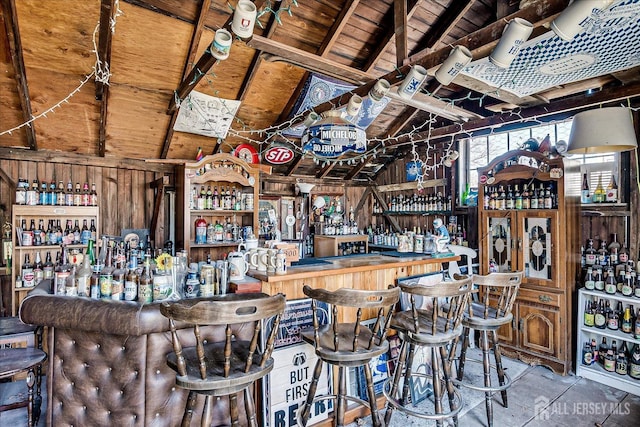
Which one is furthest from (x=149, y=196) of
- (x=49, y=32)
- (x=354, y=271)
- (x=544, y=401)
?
(x=544, y=401)

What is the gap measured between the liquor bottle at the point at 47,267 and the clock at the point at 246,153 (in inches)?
99.8

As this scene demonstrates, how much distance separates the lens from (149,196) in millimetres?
4832

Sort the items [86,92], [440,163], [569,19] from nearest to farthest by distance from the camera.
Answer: [569,19]
[86,92]
[440,163]

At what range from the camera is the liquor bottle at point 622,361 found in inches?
126

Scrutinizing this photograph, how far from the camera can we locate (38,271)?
12.5 ft

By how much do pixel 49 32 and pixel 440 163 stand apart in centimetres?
523

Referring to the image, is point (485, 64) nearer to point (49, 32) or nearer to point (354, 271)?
point (354, 271)

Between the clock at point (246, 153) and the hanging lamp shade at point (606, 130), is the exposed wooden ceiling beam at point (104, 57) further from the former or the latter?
the hanging lamp shade at point (606, 130)

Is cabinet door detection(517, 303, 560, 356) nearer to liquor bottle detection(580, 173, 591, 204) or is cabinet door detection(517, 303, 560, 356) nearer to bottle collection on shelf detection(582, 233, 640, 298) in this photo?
bottle collection on shelf detection(582, 233, 640, 298)

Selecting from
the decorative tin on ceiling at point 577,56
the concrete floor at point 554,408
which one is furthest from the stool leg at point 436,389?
the decorative tin on ceiling at point 577,56

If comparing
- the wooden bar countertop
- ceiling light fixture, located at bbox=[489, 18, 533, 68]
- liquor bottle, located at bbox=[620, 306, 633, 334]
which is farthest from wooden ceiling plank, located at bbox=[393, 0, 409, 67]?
liquor bottle, located at bbox=[620, 306, 633, 334]

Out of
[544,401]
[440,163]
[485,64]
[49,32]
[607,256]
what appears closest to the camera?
[485,64]

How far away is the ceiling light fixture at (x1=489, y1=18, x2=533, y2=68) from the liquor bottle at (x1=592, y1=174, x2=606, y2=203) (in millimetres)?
2583

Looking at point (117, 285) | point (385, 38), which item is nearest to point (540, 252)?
point (385, 38)
